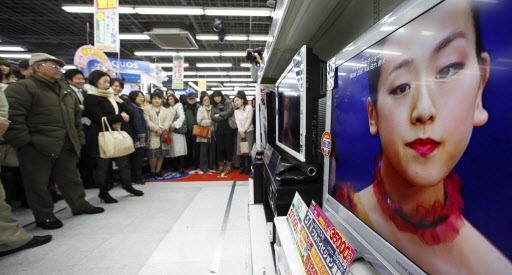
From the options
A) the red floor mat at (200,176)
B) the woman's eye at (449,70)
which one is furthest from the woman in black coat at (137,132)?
the woman's eye at (449,70)

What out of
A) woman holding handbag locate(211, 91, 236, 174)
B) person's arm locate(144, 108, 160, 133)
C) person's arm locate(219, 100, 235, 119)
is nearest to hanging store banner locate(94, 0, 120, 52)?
person's arm locate(144, 108, 160, 133)

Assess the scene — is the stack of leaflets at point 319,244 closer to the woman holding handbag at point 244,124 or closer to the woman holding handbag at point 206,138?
the woman holding handbag at point 244,124

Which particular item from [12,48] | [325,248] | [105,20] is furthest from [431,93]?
[12,48]

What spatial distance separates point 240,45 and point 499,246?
938 centimetres

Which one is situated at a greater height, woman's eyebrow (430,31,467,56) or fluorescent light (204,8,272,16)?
fluorescent light (204,8,272,16)

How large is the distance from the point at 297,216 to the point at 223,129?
12.3ft

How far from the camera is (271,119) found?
7.21 ft

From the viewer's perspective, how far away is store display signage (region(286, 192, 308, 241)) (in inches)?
29.0

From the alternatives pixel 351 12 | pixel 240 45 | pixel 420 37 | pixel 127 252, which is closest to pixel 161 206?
pixel 127 252

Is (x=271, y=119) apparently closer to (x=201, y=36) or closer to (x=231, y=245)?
(x=231, y=245)

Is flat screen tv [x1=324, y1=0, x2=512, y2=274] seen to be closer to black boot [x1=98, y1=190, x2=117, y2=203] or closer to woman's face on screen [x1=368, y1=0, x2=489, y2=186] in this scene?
woman's face on screen [x1=368, y1=0, x2=489, y2=186]

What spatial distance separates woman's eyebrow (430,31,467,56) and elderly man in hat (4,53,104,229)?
265 cm

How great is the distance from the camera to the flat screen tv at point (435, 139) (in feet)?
1.10

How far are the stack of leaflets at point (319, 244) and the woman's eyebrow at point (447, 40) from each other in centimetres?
42
